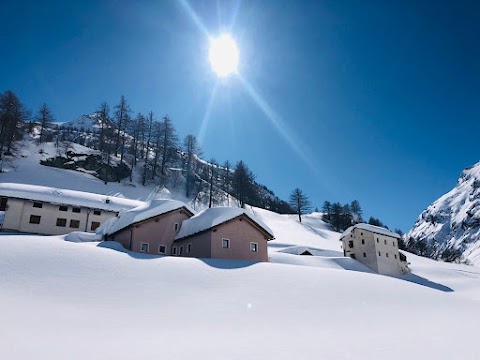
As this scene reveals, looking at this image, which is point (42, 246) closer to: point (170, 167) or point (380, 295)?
point (380, 295)

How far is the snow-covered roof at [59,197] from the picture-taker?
39.2 metres

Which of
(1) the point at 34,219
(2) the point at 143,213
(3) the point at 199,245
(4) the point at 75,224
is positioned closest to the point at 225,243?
(3) the point at 199,245

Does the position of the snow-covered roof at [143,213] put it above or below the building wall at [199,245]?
above

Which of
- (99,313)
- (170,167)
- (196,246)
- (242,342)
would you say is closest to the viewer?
(242,342)

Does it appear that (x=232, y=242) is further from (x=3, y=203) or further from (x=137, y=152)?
(x=137, y=152)

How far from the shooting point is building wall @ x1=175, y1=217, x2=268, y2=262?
28828mm

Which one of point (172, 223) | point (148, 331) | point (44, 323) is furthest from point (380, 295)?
point (172, 223)

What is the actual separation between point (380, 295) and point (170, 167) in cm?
6350

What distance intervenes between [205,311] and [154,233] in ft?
60.8

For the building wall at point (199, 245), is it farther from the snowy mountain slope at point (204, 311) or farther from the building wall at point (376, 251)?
the building wall at point (376, 251)

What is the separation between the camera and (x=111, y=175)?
65812mm

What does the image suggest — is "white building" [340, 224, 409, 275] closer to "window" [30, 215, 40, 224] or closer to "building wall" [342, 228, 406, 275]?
"building wall" [342, 228, 406, 275]

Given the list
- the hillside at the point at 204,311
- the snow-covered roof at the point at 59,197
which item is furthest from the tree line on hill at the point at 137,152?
the hillside at the point at 204,311

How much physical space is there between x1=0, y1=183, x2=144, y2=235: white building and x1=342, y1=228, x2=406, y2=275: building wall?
34.6m
